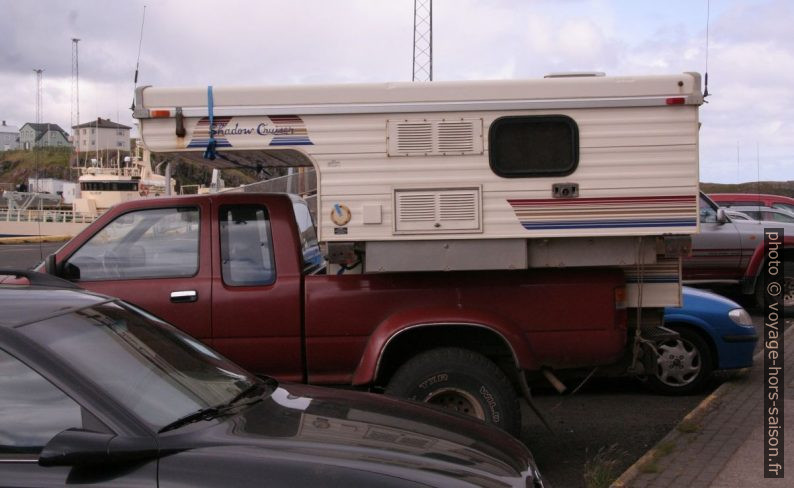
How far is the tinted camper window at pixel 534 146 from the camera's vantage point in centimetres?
579

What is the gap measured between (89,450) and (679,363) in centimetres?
651

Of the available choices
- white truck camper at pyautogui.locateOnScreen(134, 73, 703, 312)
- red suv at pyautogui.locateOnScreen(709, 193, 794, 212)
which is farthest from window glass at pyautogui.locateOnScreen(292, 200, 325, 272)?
red suv at pyautogui.locateOnScreen(709, 193, 794, 212)

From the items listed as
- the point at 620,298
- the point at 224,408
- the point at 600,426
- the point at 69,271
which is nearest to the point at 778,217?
the point at 600,426

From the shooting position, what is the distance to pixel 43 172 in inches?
5074

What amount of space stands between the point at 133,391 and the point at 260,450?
1.90ft

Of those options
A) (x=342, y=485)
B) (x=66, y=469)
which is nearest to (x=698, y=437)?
(x=342, y=485)

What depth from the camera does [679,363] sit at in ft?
27.1

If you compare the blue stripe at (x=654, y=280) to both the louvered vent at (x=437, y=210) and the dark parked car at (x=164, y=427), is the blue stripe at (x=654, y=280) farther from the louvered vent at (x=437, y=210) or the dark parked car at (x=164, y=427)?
the dark parked car at (x=164, y=427)

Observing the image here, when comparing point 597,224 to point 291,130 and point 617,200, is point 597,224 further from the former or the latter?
point 291,130

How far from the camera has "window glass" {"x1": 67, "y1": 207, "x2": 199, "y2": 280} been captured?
6168mm

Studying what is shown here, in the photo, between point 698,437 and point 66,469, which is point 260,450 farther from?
point 698,437

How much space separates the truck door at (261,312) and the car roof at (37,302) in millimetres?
1862

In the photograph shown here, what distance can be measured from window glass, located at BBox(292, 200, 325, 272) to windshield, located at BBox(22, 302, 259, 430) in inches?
80.3

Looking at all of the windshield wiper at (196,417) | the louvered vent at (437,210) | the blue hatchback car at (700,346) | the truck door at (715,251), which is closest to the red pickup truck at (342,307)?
the louvered vent at (437,210)
